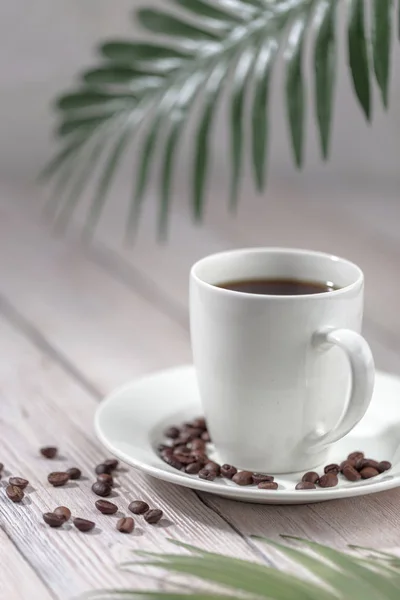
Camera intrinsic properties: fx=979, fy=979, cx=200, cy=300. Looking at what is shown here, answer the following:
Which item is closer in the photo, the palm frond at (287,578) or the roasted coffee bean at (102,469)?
the palm frond at (287,578)

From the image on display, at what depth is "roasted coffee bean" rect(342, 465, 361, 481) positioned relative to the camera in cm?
78

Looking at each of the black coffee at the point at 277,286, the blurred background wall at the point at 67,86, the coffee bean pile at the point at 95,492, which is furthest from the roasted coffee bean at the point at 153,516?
the blurred background wall at the point at 67,86

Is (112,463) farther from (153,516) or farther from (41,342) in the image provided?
(41,342)

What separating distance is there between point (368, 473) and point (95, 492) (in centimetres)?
22

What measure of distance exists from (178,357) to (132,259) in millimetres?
396

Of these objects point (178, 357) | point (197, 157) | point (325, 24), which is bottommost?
point (178, 357)

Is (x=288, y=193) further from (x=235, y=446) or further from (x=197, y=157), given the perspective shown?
(x=235, y=446)

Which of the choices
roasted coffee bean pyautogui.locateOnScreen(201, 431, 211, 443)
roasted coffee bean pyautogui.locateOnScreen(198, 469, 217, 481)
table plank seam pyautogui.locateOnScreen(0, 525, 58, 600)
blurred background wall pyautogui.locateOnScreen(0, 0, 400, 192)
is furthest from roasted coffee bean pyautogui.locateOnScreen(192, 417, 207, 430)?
blurred background wall pyautogui.locateOnScreen(0, 0, 400, 192)

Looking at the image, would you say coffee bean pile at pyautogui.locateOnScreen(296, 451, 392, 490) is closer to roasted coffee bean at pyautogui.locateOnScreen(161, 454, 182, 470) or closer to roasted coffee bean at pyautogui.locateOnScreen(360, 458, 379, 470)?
roasted coffee bean at pyautogui.locateOnScreen(360, 458, 379, 470)

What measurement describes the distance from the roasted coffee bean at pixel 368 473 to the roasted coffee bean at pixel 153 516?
0.53ft

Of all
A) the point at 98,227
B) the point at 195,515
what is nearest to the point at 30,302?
the point at 98,227

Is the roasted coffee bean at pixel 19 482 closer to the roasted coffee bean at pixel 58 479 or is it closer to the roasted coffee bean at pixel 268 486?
the roasted coffee bean at pixel 58 479

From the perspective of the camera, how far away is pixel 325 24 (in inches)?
40.8

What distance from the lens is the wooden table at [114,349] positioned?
72 centimetres
